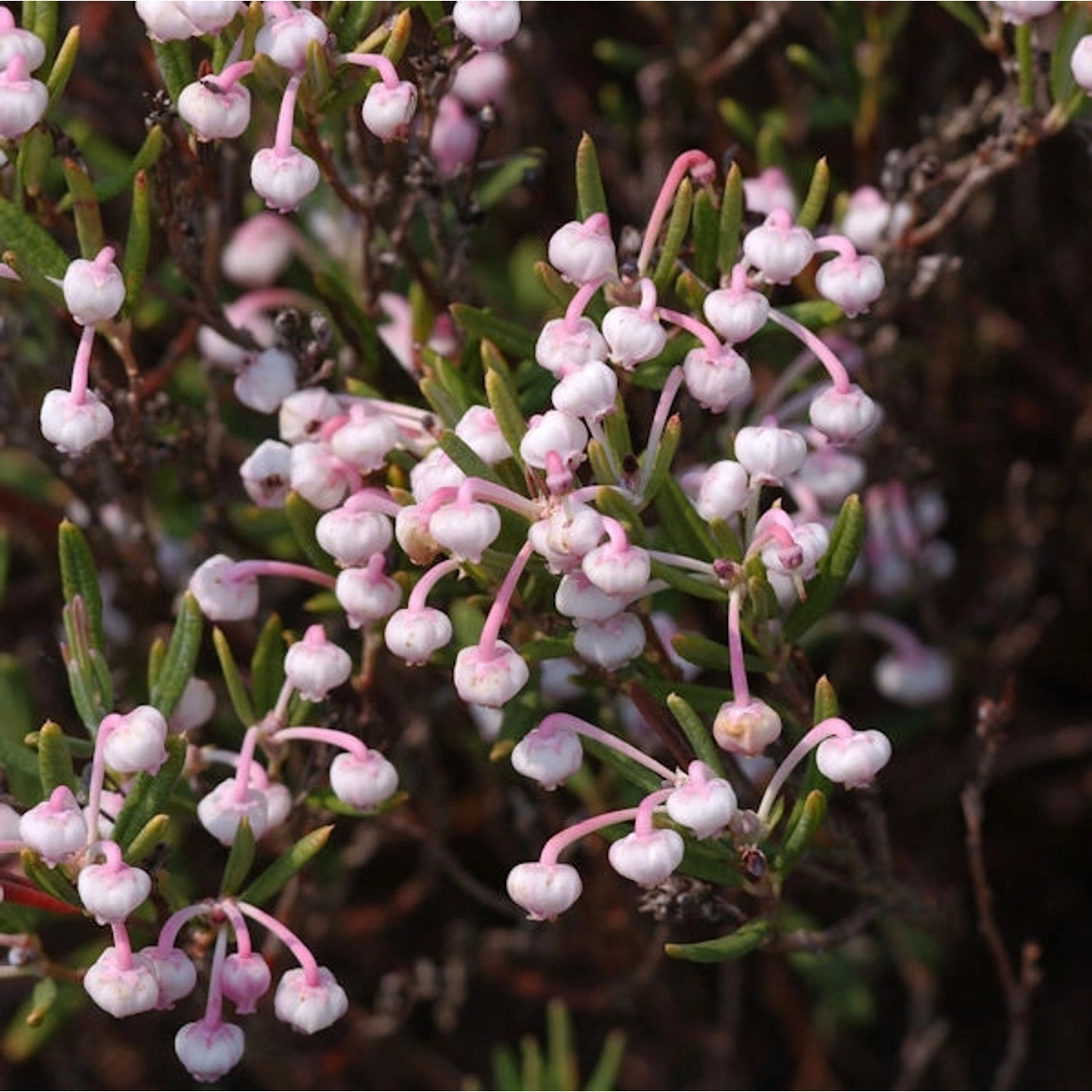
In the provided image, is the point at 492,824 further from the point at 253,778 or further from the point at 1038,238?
the point at 1038,238

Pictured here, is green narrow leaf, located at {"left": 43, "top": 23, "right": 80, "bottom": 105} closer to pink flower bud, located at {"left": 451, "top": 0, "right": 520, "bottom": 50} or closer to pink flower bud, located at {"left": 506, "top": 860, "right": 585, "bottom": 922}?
pink flower bud, located at {"left": 451, "top": 0, "right": 520, "bottom": 50}

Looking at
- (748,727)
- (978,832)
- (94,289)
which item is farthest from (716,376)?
(978,832)

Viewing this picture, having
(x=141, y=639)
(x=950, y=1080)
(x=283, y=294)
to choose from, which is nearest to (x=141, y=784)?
(x=283, y=294)

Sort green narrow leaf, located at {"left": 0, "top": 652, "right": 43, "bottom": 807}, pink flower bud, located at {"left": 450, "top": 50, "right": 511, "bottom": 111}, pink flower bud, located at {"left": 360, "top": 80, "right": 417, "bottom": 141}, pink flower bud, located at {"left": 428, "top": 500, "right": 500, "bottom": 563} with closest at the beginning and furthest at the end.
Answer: pink flower bud, located at {"left": 428, "top": 500, "right": 500, "bottom": 563}, pink flower bud, located at {"left": 360, "top": 80, "right": 417, "bottom": 141}, green narrow leaf, located at {"left": 0, "top": 652, "right": 43, "bottom": 807}, pink flower bud, located at {"left": 450, "top": 50, "right": 511, "bottom": 111}

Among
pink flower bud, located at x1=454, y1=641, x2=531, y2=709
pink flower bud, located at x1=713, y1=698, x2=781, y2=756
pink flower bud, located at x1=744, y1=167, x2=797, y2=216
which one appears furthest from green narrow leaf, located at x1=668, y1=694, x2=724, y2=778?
pink flower bud, located at x1=744, y1=167, x2=797, y2=216

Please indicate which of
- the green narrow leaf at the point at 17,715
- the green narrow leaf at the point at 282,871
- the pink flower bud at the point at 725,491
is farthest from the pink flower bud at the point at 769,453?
the green narrow leaf at the point at 17,715
